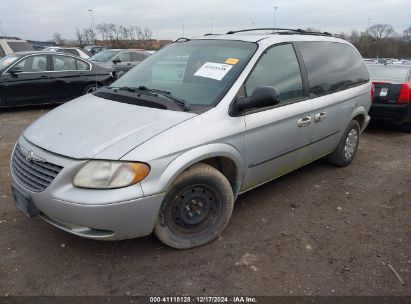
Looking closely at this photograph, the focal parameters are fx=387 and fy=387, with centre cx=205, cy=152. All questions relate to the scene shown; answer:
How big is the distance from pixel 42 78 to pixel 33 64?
38 centimetres

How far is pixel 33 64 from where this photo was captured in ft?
29.7

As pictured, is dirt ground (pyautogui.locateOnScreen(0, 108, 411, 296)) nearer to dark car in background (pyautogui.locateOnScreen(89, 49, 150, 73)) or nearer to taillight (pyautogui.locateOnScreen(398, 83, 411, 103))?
taillight (pyautogui.locateOnScreen(398, 83, 411, 103))

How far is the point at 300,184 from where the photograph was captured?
4.80m

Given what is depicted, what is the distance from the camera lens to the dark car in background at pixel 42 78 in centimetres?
870

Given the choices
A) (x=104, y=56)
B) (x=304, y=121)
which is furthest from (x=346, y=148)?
(x=104, y=56)

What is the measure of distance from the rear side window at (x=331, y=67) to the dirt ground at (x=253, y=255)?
1282 millimetres

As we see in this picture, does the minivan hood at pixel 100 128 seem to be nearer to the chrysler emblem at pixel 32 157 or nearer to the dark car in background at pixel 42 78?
the chrysler emblem at pixel 32 157

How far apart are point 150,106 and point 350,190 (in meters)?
2.75

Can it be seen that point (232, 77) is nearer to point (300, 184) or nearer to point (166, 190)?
point (166, 190)

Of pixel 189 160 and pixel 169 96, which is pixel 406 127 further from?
pixel 189 160

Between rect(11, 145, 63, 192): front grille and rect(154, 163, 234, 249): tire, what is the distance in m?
0.85

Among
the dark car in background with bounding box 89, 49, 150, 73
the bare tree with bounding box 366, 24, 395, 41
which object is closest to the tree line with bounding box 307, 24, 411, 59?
the bare tree with bounding box 366, 24, 395, 41

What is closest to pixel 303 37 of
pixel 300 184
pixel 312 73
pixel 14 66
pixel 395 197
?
pixel 312 73

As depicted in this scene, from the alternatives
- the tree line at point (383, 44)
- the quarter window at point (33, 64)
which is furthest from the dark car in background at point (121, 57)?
the tree line at point (383, 44)
